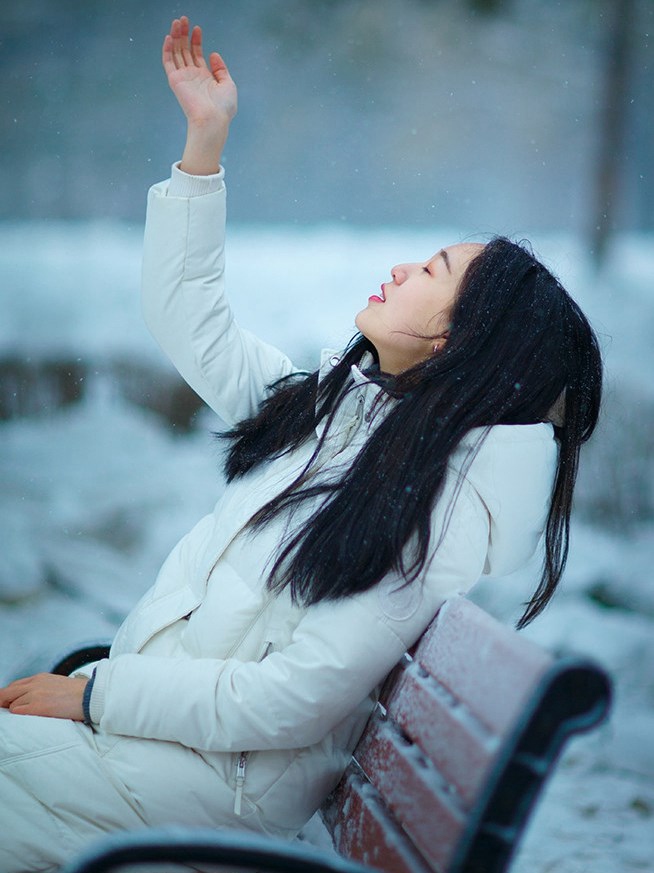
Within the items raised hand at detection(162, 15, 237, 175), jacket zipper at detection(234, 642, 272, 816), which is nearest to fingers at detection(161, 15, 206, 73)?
raised hand at detection(162, 15, 237, 175)

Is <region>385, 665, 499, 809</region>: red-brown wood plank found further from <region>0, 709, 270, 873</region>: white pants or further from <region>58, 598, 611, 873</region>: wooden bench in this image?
<region>0, 709, 270, 873</region>: white pants

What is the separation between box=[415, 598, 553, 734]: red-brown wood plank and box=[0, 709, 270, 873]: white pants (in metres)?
0.39

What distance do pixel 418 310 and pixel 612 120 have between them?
3007mm

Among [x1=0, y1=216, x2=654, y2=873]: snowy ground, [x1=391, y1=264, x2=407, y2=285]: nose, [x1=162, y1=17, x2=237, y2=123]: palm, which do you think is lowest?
[x1=0, y1=216, x2=654, y2=873]: snowy ground

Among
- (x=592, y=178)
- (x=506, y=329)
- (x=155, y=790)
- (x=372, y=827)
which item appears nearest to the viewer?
(x=372, y=827)

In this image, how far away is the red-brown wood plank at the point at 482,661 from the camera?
96cm

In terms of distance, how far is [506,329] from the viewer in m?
1.45

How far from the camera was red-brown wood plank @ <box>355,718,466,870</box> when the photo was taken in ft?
3.26

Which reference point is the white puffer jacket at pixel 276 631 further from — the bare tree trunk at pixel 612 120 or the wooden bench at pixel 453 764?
the bare tree trunk at pixel 612 120

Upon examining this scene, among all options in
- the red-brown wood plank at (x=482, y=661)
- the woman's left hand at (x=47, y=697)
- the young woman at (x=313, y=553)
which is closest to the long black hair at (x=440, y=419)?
the young woman at (x=313, y=553)

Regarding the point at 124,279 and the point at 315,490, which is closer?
the point at 315,490

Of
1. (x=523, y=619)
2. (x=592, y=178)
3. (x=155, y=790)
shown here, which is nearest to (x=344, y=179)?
(x=592, y=178)

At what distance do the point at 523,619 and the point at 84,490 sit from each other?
2.96 meters

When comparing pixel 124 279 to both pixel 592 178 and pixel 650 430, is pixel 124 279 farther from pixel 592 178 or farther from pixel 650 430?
pixel 650 430
